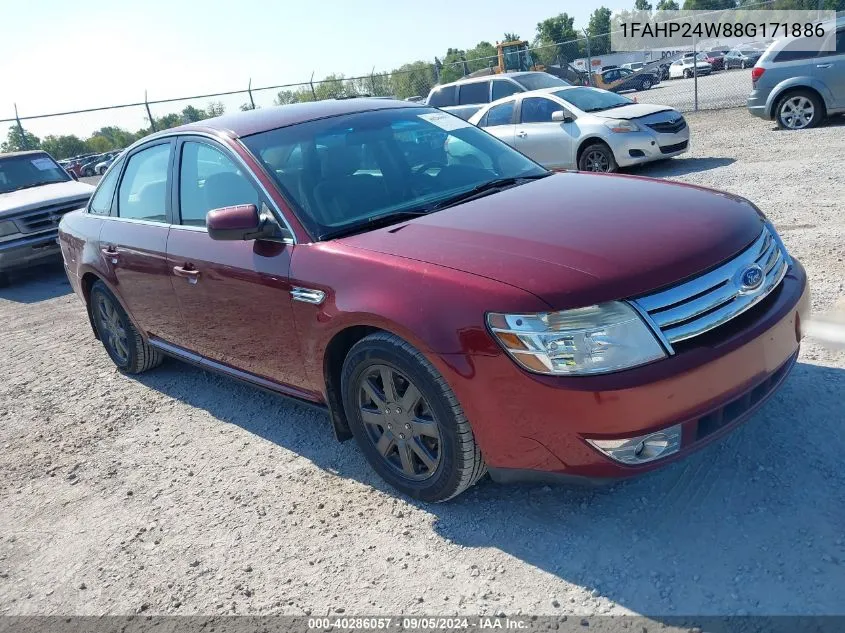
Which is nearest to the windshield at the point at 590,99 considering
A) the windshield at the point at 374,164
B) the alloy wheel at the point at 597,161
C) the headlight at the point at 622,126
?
Answer: the headlight at the point at 622,126

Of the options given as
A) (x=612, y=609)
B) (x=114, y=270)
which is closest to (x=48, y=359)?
(x=114, y=270)

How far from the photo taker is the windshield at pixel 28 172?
35.7ft

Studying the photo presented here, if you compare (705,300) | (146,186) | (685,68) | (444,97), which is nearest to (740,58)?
(685,68)

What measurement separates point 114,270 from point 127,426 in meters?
1.07

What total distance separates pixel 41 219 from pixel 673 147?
8.91m

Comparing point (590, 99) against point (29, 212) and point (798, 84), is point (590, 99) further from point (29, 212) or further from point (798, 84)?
point (29, 212)

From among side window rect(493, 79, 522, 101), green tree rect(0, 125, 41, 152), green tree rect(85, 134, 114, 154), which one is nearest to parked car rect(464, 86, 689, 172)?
side window rect(493, 79, 522, 101)

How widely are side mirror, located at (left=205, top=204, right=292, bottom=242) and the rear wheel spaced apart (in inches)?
439

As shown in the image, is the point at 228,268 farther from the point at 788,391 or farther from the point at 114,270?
the point at 788,391

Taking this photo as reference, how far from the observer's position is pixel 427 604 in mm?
2662

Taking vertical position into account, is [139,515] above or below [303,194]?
below

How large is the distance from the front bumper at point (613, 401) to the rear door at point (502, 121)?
9.07m

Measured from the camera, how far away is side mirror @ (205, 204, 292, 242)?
3379 mm

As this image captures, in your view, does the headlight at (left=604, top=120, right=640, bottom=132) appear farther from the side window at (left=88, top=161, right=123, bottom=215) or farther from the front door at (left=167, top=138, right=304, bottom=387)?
the front door at (left=167, top=138, right=304, bottom=387)
